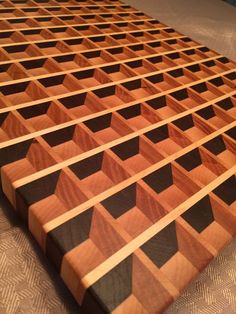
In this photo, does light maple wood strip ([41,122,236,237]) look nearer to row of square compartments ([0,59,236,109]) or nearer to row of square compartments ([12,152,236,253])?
row of square compartments ([12,152,236,253])

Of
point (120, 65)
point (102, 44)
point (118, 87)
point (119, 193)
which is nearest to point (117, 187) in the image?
point (119, 193)

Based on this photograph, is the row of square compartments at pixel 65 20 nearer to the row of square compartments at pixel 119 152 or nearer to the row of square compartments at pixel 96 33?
the row of square compartments at pixel 96 33

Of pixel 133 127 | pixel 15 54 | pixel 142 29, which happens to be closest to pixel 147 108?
pixel 133 127

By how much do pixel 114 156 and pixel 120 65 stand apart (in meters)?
0.35

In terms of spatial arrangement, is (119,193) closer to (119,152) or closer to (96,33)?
(119,152)

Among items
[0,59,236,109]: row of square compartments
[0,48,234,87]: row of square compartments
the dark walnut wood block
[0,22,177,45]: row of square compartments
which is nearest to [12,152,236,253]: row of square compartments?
the dark walnut wood block

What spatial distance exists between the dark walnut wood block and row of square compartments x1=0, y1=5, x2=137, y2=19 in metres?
0.01

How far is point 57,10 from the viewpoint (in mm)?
1021

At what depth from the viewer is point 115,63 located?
801 mm

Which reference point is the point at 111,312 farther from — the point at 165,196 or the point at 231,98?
the point at 231,98

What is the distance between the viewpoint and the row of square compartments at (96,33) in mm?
810

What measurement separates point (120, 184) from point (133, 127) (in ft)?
0.53

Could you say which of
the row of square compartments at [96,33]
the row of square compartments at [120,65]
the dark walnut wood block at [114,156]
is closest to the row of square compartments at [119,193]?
the dark walnut wood block at [114,156]

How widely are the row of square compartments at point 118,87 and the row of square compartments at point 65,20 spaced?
0.25 meters
